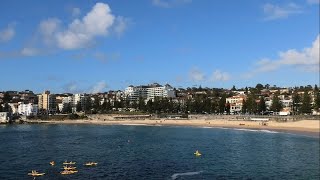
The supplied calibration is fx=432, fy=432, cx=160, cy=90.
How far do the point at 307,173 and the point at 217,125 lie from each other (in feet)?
314

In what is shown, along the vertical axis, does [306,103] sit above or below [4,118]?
above

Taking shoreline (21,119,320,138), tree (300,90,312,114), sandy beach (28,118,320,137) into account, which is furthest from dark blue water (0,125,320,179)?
tree (300,90,312,114)

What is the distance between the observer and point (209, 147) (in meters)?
73.4

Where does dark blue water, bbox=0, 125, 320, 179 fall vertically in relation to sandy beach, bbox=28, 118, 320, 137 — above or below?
below

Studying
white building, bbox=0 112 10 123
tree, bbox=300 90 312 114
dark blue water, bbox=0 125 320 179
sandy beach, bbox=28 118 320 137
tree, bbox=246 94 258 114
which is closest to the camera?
dark blue water, bbox=0 125 320 179

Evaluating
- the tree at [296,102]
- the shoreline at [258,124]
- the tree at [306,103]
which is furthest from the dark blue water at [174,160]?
the tree at [296,102]

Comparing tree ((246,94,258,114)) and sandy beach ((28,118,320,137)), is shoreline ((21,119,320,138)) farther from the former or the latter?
tree ((246,94,258,114))

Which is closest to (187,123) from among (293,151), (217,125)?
(217,125)

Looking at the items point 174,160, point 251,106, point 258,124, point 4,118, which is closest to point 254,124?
point 258,124

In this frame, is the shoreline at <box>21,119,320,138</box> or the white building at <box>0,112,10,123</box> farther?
the white building at <box>0,112,10,123</box>

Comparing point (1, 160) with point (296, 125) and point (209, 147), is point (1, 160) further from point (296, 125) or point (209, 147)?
point (296, 125)

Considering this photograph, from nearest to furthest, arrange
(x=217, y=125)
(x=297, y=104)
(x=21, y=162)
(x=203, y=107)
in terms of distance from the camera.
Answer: (x=21, y=162) < (x=217, y=125) < (x=297, y=104) < (x=203, y=107)

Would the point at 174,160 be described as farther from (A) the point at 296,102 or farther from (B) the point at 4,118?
(B) the point at 4,118

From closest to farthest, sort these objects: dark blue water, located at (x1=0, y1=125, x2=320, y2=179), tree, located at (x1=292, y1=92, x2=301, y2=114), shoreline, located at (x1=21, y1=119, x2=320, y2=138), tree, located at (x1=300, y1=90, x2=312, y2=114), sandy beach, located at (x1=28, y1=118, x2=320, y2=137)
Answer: dark blue water, located at (x1=0, y1=125, x2=320, y2=179) → shoreline, located at (x1=21, y1=119, x2=320, y2=138) → sandy beach, located at (x1=28, y1=118, x2=320, y2=137) → tree, located at (x1=300, y1=90, x2=312, y2=114) → tree, located at (x1=292, y1=92, x2=301, y2=114)
